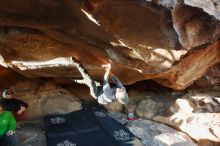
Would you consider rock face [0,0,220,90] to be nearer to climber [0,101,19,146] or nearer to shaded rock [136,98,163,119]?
shaded rock [136,98,163,119]

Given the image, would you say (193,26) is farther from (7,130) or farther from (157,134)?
(7,130)

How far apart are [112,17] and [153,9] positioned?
0.62 meters

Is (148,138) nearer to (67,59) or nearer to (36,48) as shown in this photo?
(67,59)

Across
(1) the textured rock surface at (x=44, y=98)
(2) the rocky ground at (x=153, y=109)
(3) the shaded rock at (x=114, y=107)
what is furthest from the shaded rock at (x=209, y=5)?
(1) the textured rock surface at (x=44, y=98)

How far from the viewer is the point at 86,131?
18.1 feet

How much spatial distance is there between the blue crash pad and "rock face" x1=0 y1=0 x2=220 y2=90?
1.02m

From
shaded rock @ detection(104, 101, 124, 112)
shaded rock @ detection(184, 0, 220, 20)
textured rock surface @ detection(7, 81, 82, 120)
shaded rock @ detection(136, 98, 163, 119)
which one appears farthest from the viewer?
shaded rock @ detection(104, 101, 124, 112)

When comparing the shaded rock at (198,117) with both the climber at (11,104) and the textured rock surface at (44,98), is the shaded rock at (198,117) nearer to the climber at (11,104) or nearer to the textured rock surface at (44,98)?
the textured rock surface at (44,98)

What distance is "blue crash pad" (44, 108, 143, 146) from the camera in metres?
5.15

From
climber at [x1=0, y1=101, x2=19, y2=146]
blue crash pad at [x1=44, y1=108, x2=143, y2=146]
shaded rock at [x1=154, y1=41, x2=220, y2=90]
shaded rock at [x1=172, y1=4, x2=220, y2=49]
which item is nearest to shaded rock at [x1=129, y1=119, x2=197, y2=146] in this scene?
blue crash pad at [x1=44, y1=108, x2=143, y2=146]

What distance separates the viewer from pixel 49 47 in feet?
18.4

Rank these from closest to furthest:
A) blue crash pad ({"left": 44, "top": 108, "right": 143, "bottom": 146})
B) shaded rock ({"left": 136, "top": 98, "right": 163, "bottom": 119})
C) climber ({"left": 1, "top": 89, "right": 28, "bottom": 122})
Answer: blue crash pad ({"left": 44, "top": 108, "right": 143, "bottom": 146}) < climber ({"left": 1, "top": 89, "right": 28, "bottom": 122}) < shaded rock ({"left": 136, "top": 98, "right": 163, "bottom": 119})

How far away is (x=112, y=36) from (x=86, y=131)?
1.97m

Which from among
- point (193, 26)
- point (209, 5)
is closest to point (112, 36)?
point (193, 26)
